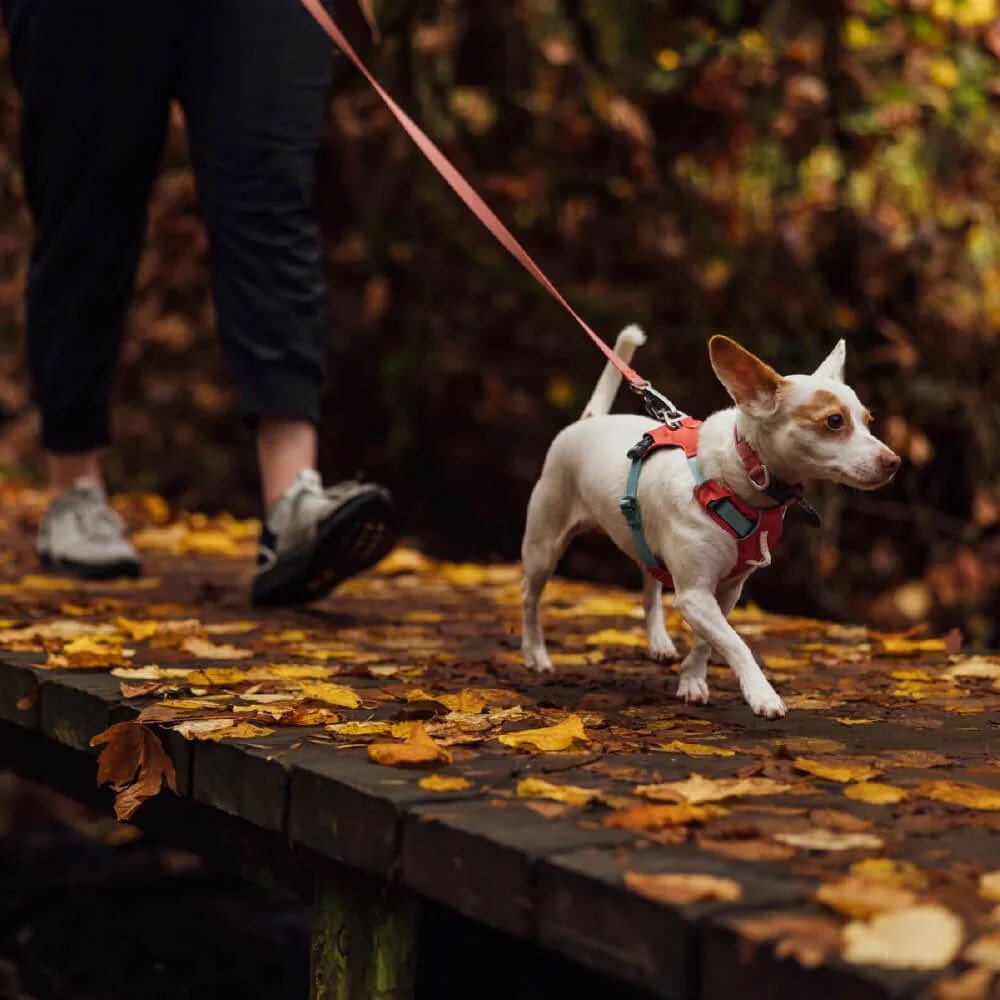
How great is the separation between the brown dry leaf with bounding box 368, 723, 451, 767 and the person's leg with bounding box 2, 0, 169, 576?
2330mm

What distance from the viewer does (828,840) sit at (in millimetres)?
1976

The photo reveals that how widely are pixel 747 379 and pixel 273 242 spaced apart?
182 centimetres

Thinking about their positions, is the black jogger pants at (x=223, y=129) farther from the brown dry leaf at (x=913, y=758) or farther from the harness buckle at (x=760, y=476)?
the brown dry leaf at (x=913, y=758)

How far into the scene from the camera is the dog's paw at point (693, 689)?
297 cm

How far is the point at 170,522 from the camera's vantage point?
628cm

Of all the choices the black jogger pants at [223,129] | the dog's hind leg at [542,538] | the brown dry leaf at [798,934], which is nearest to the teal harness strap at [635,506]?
the dog's hind leg at [542,538]

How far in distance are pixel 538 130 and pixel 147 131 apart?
278 centimetres

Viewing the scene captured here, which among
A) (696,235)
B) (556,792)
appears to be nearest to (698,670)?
(556,792)

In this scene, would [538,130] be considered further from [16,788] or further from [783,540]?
[16,788]

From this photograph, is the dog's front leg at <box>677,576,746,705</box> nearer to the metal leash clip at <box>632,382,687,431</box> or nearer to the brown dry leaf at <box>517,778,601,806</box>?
the metal leash clip at <box>632,382,687,431</box>

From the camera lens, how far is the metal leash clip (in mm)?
2936

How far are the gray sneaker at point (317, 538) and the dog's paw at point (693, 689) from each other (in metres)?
1.07

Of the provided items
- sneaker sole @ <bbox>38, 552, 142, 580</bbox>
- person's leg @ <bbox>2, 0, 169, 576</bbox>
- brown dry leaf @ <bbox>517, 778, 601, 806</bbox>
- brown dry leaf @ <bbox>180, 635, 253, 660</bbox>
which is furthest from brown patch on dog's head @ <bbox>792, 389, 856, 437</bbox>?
sneaker sole @ <bbox>38, 552, 142, 580</bbox>

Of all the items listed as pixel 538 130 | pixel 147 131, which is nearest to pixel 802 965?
pixel 147 131
